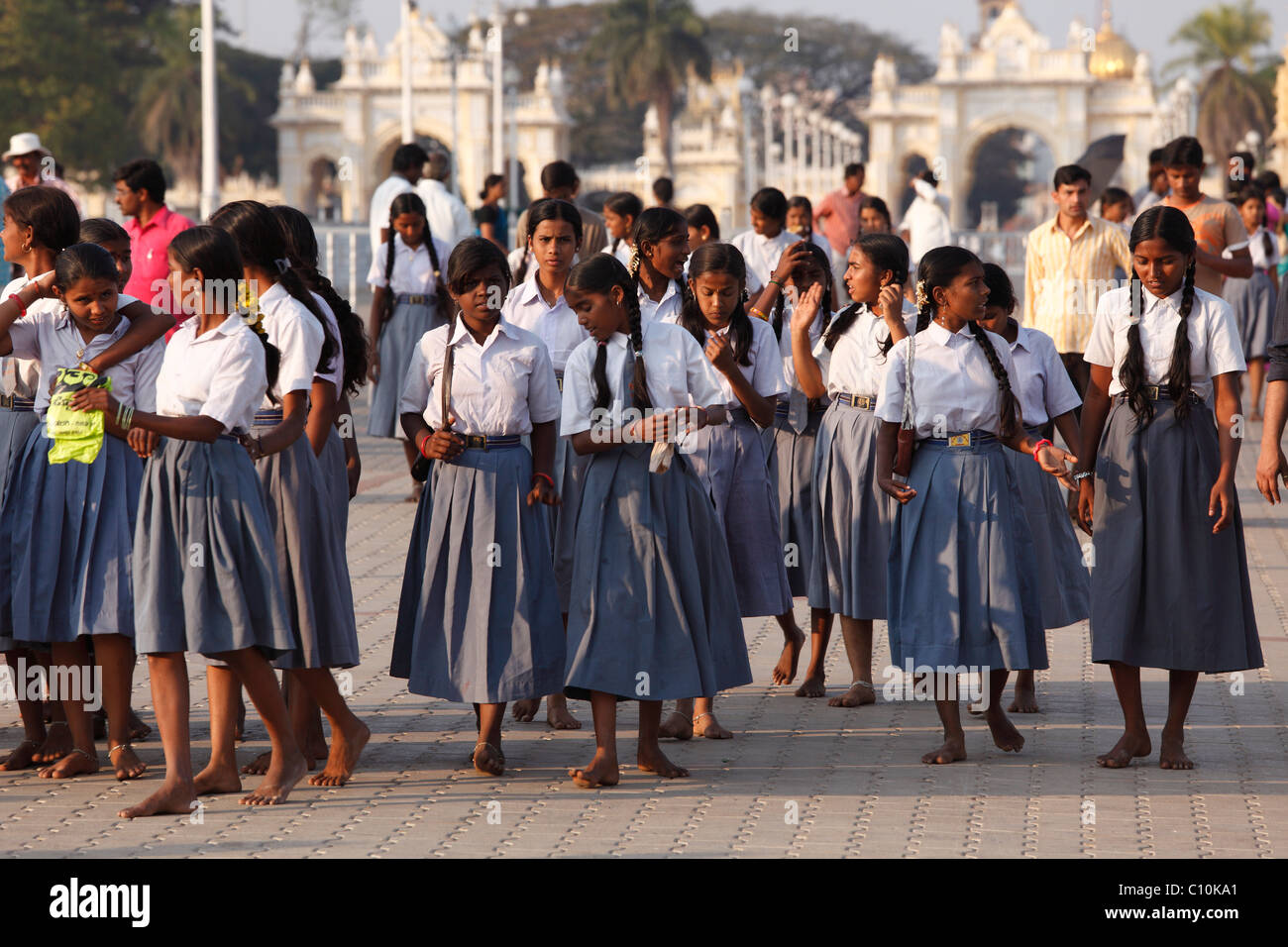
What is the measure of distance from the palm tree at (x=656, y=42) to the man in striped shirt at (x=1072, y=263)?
204 ft

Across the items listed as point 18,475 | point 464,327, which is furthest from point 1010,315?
point 18,475

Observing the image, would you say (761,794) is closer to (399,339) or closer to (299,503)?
(299,503)

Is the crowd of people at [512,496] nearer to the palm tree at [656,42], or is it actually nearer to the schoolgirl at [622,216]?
the schoolgirl at [622,216]

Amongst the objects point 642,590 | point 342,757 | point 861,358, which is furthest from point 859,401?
point 342,757

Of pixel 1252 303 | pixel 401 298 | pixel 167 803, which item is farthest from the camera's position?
pixel 1252 303

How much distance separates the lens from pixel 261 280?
5.39 m

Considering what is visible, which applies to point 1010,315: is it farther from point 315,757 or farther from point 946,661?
point 315,757

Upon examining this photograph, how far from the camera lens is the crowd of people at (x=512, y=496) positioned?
16.7 feet

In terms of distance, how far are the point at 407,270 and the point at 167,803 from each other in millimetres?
6042

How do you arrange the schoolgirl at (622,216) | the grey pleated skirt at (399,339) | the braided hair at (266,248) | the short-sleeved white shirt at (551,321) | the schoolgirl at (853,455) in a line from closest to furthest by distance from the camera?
1. the braided hair at (266,248)
2. the schoolgirl at (853,455)
3. the short-sleeved white shirt at (551,321)
4. the schoolgirl at (622,216)
5. the grey pleated skirt at (399,339)

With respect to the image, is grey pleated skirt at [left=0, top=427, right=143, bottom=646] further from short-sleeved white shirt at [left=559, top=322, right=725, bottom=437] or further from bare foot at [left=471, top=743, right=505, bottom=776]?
short-sleeved white shirt at [left=559, top=322, right=725, bottom=437]

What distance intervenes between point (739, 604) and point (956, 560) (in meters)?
0.86

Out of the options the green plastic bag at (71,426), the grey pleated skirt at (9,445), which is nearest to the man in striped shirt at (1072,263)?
the grey pleated skirt at (9,445)

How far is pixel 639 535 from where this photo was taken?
17.9ft
